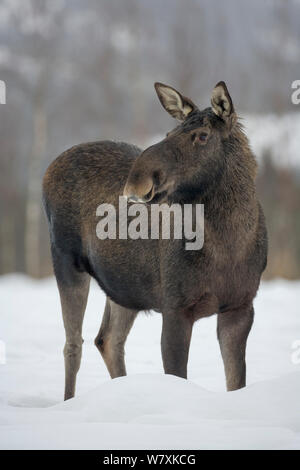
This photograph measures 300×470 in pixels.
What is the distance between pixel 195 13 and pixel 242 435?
1825 cm

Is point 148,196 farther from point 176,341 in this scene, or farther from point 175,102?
point 176,341

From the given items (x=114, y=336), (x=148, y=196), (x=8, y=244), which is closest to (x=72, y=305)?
(x=114, y=336)

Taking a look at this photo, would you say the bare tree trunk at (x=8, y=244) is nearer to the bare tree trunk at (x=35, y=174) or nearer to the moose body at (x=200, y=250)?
the bare tree trunk at (x=35, y=174)

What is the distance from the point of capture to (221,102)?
4.51m

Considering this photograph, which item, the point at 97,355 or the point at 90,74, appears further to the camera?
the point at 90,74

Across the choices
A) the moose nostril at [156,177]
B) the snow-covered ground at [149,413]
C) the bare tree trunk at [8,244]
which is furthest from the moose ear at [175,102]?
the bare tree trunk at [8,244]

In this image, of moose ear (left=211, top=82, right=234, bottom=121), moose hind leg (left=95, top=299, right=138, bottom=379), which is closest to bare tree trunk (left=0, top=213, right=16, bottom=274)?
moose hind leg (left=95, top=299, right=138, bottom=379)

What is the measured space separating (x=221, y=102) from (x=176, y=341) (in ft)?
5.02

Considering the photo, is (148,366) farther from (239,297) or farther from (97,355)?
(239,297)

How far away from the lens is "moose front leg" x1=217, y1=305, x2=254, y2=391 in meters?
4.77

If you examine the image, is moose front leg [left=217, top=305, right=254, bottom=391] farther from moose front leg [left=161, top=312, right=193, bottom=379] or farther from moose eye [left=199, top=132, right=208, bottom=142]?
moose eye [left=199, top=132, right=208, bottom=142]

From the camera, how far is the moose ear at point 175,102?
15.1ft

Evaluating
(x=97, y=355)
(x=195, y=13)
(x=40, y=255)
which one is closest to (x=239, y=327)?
(x=97, y=355)
